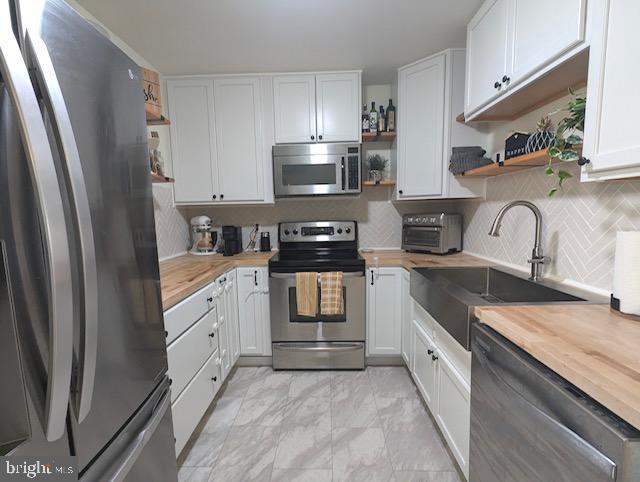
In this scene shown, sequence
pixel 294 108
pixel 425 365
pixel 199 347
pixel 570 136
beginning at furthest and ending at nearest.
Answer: pixel 294 108
pixel 425 365
pixel 199 347
pixel 570 136

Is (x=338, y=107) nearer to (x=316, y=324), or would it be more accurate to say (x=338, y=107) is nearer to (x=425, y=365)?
(x=316, y=324)

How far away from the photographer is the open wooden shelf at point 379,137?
7.97ft

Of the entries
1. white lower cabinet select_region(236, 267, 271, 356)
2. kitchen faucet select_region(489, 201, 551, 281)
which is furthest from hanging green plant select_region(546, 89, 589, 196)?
white lower cabinet select_region(236, 267, 271, 356)

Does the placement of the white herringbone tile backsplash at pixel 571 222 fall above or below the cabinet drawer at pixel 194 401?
above

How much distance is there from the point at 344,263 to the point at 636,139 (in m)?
1.64

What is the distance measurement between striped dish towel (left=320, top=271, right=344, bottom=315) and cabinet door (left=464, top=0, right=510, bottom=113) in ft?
4.70

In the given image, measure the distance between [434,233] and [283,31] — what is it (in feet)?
5.94

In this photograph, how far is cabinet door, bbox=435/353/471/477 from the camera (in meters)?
1.24

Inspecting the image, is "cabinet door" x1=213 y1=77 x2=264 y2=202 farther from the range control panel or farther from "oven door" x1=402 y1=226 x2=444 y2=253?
"oven door" x1=402 y1=226 x2=444 y2=253

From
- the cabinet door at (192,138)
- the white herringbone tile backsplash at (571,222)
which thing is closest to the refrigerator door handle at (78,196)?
the white herringbone tile backsplash at (571,222)

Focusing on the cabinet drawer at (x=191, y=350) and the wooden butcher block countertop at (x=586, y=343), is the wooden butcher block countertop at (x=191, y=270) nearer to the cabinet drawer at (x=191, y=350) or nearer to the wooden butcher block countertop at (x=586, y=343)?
the cabinet drawer at (x=191, y=350)

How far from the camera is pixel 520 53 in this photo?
1266 millimetres

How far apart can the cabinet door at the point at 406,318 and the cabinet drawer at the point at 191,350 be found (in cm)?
136

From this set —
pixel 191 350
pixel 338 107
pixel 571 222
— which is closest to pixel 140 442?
pixel 191 350
